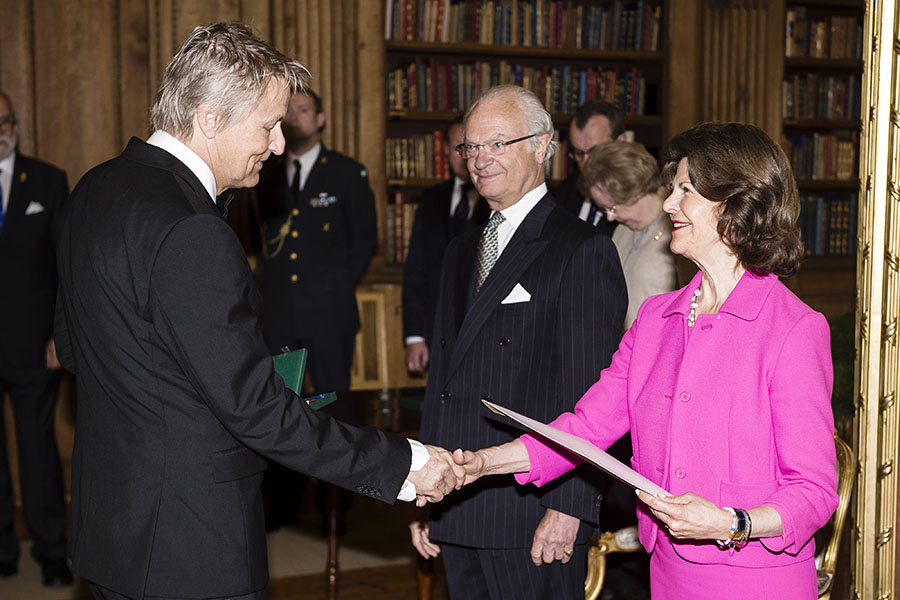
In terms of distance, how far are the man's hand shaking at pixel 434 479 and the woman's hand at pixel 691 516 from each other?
1.83 feet

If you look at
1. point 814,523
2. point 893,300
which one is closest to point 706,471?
point 814,523

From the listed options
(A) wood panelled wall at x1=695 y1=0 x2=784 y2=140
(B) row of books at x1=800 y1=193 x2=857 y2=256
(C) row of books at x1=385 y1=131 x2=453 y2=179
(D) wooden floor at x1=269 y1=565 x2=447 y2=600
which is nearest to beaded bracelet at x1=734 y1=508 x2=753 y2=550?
(D) wooden floor at x1=269 y1=565 x2=447 y2=600

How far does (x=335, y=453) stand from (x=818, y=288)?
5.26 metres

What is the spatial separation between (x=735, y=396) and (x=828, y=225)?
5.41m

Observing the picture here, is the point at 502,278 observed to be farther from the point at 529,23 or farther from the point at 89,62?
the point at 529,23

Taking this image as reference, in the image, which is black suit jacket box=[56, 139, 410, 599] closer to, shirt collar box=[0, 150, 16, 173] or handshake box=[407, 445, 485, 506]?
handshake box=[407, 445, 485, 506]

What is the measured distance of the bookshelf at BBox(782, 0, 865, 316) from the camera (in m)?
6.54

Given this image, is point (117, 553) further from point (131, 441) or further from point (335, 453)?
point (335, 453)

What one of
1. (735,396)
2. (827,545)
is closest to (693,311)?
(735,396)

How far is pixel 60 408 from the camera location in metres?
5.13

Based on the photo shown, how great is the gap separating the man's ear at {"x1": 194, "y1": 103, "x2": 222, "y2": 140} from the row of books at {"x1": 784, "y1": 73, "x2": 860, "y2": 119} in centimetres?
553

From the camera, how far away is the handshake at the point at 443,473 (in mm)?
2041

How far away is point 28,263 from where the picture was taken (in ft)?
14.1

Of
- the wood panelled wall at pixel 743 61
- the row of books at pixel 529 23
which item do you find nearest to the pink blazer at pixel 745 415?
the row of books at pixel 529 23
